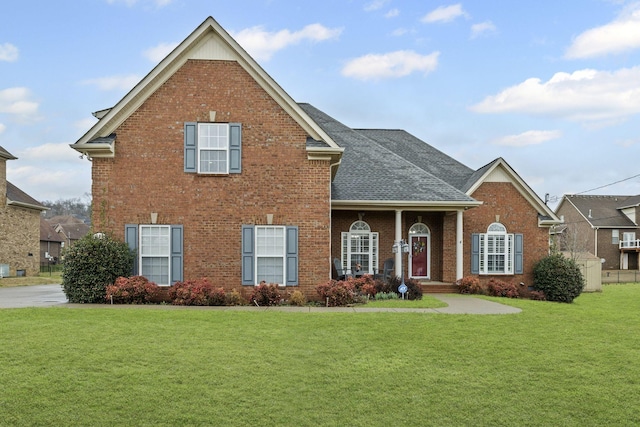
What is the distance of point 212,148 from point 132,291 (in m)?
4.78

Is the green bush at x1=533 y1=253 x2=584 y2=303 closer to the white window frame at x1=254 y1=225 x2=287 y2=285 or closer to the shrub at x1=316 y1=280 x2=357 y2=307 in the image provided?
the shrub at x1=316 y1=280 x2=357 y2=307

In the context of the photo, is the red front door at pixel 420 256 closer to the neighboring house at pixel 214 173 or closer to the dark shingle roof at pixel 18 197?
the neighboring house at pixel 214 173

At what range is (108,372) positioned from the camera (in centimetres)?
714

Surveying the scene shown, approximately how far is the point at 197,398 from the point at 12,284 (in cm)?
2515

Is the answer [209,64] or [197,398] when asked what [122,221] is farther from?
[197,398]

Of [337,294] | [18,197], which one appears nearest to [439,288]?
[337,294]

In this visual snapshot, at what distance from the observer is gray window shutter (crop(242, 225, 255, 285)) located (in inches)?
593

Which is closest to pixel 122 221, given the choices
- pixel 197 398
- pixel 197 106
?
pixel 197 106

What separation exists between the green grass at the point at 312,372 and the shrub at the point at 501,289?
311 inches

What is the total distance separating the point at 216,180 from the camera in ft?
49.7

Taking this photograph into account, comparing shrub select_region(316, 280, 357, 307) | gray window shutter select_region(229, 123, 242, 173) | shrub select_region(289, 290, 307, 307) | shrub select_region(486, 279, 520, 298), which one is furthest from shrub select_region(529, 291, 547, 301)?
gray window shutter select_region(229, 123, 242, 173)

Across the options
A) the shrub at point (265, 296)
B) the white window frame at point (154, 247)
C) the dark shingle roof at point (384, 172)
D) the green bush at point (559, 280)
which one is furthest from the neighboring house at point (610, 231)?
the white window frame at point (154, 247)

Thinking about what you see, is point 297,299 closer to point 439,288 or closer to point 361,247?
point 361,247

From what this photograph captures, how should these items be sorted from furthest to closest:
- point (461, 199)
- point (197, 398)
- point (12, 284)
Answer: point (12, 284), point (461, 199), point (197, 398)
